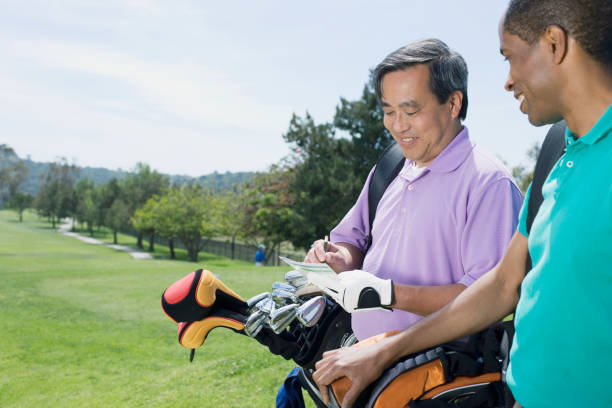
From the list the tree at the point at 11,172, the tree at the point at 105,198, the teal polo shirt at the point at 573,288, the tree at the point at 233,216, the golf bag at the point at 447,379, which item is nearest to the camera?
the teal polo shirt at the point at 573,288

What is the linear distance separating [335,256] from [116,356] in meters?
6.64

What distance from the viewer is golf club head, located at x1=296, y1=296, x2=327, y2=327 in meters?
2.04

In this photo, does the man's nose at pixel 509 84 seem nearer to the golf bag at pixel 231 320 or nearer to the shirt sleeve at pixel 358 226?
the shirt sleeve at pixel 358 226

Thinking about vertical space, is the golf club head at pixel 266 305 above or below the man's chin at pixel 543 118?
below

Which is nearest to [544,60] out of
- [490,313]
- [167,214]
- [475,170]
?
[475,170]

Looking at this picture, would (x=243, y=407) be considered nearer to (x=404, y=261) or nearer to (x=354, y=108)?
(x=404, y=261)

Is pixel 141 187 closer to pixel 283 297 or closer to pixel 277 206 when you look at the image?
pixel 277 206

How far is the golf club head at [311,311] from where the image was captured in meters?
2.04

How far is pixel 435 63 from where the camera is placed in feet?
6.46

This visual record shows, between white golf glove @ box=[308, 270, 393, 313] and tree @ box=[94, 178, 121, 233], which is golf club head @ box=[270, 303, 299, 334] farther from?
tree @ box=[94, 178, 121, 233]

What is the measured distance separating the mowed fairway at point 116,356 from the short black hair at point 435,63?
131 inches

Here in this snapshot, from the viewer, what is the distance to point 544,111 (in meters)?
1.30

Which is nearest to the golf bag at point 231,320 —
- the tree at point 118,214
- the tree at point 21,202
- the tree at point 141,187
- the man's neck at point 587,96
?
the man's neck at point 587,96

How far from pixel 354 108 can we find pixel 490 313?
2917 centimetres
